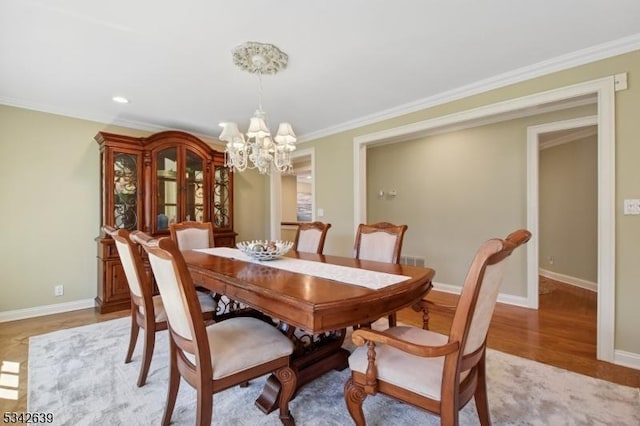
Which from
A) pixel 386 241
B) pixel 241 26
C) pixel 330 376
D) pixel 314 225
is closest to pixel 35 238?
pixel 314 225

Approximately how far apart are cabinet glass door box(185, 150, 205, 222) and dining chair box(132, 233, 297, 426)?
2.64 metres

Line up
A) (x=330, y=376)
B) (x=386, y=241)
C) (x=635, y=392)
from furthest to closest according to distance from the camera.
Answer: (x=386, y=241) < (x=330, y=376) < (x=635, y=392)

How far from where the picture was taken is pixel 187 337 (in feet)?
4.40

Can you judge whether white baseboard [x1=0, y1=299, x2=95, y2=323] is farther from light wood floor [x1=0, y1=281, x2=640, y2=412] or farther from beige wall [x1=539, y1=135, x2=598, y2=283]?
beige wall [x1=539, y1=135, x2=598, y2=283]

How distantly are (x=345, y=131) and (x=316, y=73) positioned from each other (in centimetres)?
155

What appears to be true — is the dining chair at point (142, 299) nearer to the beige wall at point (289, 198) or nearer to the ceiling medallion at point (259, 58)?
the ceiling medallion at point (259, 58)

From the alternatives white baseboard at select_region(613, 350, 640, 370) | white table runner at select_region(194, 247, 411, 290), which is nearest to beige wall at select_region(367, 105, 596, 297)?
white baseboard at select_region(613, 350, 640, 370)

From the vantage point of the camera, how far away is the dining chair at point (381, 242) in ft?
8.16

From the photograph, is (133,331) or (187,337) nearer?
(187,337)

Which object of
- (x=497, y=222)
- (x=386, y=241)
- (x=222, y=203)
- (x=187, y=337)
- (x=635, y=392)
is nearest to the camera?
(x=187, y=337)

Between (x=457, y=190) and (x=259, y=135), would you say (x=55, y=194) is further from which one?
(x=457, y=190)

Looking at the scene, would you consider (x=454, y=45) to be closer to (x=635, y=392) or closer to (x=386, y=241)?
(x=386, y=241)

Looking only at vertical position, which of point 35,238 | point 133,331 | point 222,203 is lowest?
point 133,331

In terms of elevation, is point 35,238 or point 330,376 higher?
point 35,238
